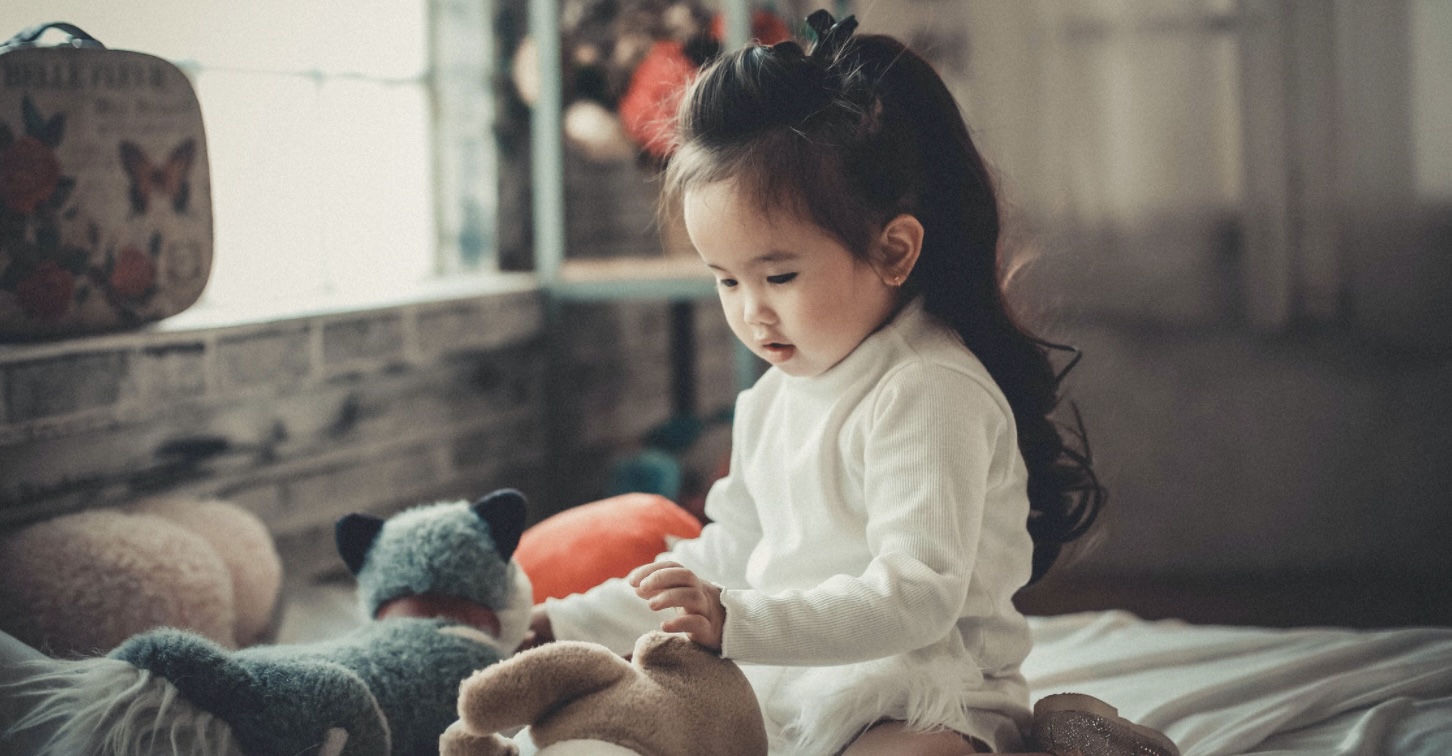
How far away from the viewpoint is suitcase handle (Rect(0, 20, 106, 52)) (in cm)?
109

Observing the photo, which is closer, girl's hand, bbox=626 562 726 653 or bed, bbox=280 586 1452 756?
girl's hand, bbox=626 562 726 653

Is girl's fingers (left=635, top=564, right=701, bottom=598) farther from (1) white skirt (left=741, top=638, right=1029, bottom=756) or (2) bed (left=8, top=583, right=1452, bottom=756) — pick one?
(2) bed (left=8, top=583, right=1452, bottom=756)

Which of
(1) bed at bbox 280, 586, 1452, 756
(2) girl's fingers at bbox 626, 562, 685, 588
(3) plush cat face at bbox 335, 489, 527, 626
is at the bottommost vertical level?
(1) bed at bbox 280, 586, 1452, 756

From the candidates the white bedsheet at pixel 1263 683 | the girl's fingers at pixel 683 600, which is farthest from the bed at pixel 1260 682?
the girl's fingers at pixel 683 600

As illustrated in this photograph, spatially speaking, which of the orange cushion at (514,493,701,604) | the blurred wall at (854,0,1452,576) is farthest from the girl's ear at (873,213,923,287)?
the blurred wall at (854,0,1452,576)

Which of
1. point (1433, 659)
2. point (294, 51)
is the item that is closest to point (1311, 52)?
point (1433, 659)

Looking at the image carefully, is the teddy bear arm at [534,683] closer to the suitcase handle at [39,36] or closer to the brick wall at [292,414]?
the brick wall at [292,414]

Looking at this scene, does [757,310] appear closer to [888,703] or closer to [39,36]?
[888,703]

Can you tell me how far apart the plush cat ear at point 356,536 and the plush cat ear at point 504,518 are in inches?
3.6

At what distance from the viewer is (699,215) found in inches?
35.3

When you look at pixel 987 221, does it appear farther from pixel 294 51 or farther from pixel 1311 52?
pixel 1311 52

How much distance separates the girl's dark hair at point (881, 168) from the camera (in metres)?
0.87

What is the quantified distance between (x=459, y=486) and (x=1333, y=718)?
131 cm

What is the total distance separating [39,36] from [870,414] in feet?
2.93
